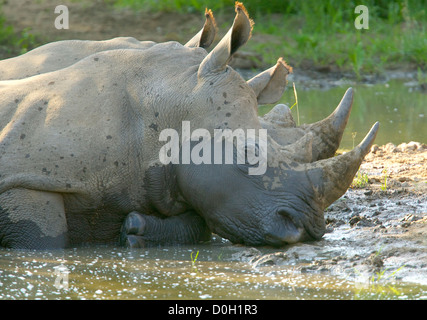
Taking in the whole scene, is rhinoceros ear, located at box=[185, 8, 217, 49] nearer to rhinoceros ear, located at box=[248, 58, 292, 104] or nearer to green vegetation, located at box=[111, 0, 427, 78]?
rhinoceros ear, located at box=[248, 58, 292, 104]

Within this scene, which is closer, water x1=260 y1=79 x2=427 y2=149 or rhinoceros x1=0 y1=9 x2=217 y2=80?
rhinoceros x1=0 y1=9 x2=217 y2=80

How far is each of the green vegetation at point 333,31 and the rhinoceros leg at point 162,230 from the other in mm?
7600

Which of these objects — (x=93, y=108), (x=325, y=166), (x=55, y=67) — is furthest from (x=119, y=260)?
(x=55, y=67)

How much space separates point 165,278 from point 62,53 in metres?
2.48

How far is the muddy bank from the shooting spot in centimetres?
471

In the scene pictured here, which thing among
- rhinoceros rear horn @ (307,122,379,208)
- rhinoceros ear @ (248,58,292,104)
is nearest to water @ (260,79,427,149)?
rhinoceros ear @ (248,58,292,104)

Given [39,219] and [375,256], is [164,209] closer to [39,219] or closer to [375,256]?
[39,219]

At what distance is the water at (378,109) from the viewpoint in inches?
360

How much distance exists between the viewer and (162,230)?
5.52 m

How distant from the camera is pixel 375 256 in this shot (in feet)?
16.0

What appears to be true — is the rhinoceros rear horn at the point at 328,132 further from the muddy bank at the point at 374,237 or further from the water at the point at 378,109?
the water at the point at 378,109
